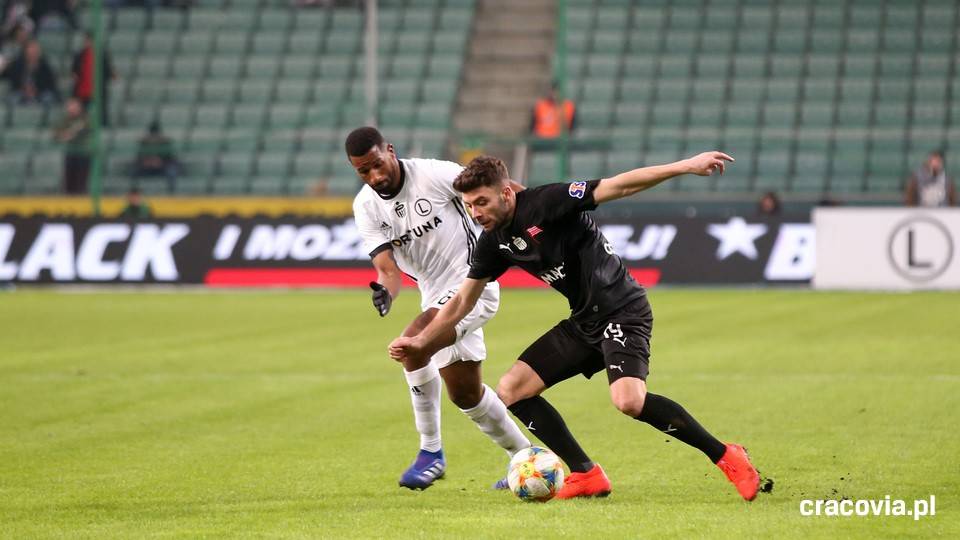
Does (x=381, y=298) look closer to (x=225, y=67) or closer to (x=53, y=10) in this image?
(x=225, y=67)

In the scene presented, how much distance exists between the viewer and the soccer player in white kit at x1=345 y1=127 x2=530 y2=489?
8.44 m

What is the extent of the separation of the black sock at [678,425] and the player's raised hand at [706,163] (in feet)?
3.86

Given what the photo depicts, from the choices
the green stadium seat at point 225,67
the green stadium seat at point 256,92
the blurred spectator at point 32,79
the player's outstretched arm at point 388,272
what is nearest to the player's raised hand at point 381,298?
the player's outstretched arm at point 388,272

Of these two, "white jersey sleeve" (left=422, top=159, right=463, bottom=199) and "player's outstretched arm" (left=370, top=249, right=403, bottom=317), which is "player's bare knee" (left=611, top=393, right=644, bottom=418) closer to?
"player's outstretched arm" (left=370, top=249, right=403, bottom=317)

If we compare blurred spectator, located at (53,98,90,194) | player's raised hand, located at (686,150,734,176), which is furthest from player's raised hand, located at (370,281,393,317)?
blurred spectator, located at (53,98,90,194)

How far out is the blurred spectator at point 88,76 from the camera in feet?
92.6

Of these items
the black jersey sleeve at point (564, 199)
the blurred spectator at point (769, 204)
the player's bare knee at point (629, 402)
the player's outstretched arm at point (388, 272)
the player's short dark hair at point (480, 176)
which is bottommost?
the blurred spectator at point (769, 204)

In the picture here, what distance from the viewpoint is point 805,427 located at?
10.4 meters

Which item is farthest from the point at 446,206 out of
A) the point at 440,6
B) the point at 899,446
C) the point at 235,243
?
the point at 440,6

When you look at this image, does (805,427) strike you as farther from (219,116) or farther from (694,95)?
(219,116)

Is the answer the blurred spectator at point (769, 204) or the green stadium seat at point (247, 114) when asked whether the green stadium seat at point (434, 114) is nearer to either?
the green stadium seat at point (247, 114)

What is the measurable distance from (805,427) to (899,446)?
107cm

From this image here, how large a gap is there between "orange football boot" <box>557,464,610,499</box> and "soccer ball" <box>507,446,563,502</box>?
9cm

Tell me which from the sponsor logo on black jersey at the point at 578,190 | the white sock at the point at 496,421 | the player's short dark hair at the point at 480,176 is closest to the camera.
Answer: the player's short dark hair at the point at 480,176
